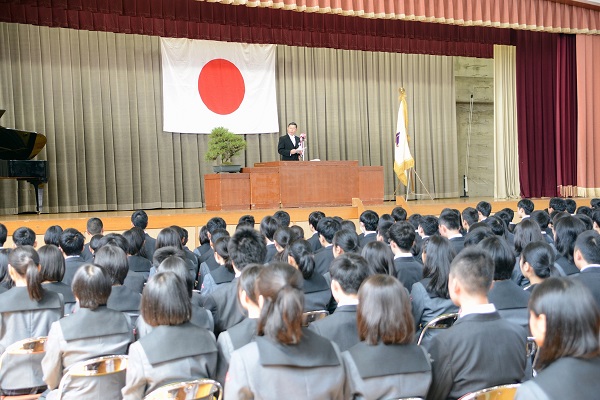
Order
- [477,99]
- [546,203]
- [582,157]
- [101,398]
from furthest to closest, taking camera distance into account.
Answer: [477,99] < [582,157] < [546,203] < [101,398]

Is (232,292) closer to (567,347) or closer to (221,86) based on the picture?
(567,347)

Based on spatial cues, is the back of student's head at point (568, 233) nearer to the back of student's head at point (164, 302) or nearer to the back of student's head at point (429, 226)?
the back of student's head at point (429, 226)

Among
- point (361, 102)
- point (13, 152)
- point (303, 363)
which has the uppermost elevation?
point (361, 102)

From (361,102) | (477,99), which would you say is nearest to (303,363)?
(361,102)

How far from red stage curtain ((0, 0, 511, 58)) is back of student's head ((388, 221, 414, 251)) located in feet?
23.4

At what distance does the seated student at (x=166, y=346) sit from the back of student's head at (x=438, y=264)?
52.2 inches

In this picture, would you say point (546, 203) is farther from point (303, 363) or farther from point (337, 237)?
point (303, 363)

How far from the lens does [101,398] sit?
97.8 inches

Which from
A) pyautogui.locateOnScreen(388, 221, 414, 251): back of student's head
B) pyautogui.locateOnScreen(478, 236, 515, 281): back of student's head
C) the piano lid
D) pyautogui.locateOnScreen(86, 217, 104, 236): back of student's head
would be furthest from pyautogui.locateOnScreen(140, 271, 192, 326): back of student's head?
the piano lid

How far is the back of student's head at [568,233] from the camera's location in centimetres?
414

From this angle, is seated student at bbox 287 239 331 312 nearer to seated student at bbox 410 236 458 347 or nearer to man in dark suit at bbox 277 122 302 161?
seated student at bbox 410 236 458 347

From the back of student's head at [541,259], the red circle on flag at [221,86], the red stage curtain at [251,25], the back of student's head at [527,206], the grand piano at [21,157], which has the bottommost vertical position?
the back of student's head at [541,259]

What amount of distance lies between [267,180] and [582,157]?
6466 millimetres

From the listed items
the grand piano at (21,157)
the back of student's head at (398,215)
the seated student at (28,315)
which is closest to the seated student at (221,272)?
the seated student at (28,315)
